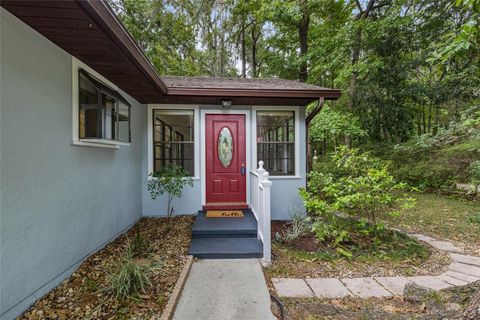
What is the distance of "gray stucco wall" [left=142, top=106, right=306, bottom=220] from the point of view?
4836 millimetres

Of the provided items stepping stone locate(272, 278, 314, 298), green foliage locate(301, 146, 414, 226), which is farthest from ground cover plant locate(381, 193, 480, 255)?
stepping stone locate(272, 278, 314, 298)

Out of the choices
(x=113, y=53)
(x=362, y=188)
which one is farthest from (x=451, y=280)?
(x=113, y=53)

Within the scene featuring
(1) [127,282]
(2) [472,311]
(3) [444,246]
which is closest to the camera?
(2) [472,311]

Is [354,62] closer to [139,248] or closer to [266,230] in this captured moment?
[266,230]

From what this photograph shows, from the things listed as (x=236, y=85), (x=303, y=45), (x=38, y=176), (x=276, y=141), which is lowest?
(x=38, y=176)

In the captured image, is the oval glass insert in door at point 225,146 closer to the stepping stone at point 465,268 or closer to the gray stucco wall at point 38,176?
the gray stucco wall at point 38,176

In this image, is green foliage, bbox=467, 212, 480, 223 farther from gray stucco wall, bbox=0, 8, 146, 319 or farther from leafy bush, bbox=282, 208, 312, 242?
gray stucco wall, bbox=0, 8, 146, 319

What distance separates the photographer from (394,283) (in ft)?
8.50

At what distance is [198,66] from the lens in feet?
37.7

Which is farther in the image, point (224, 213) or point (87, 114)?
point (224, 213)

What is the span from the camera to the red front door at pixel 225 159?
4.86 meters

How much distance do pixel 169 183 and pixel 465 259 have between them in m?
4.67

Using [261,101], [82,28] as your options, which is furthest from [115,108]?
[261,101]

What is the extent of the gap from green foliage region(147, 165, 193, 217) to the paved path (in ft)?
7.88
